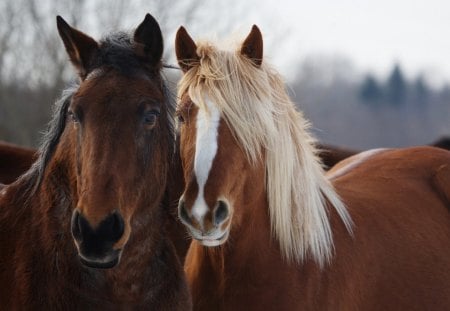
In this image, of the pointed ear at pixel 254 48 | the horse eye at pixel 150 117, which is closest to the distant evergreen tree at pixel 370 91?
the pointed ear at pixel 254 48

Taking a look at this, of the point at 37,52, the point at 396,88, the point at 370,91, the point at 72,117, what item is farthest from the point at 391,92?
the point at 72,117

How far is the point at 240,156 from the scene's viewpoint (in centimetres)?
402

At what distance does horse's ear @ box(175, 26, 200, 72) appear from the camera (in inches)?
172

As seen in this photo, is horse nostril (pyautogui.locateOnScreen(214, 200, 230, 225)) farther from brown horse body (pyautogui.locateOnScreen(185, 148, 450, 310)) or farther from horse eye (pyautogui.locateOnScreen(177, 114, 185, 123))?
horse eye (pyautogui.locateOnScreen(177, 114, 185, 123))

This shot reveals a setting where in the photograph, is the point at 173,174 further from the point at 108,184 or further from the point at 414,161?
the point at 414,161

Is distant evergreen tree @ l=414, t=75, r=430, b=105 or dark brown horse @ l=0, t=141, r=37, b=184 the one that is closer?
dark brown horse @ l=0, t=141, r=37, b=184

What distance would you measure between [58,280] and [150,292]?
466mm

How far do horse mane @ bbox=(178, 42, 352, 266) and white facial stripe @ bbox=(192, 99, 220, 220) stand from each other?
0.06 m

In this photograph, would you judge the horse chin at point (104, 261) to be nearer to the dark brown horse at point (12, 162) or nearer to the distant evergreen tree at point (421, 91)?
the dark brown horse at point (12, 162)

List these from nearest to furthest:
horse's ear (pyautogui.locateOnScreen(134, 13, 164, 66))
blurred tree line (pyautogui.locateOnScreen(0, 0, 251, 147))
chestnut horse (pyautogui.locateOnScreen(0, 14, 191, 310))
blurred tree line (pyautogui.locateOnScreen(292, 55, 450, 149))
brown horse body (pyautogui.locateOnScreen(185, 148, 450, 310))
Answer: chestnut horse (pyautogui.locateOnScreen(0, 14, 191, 310))
horse's ear (pyautogui.locateOnScreen(134, 13, 164, 66))
brown horse body (pyautogui.locateOnScreen(185, 148, 450, 310))
blurred tree line (pyautogui.locateOnScreen(0, 0, 251, 147))
blurred tree line (pyautogui.locateOnScreen(292, 55, 450, 149))

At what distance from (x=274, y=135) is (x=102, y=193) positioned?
1175mm

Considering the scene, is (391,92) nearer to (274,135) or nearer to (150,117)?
(274,135)

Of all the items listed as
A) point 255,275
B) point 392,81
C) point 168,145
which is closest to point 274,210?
point 255,275

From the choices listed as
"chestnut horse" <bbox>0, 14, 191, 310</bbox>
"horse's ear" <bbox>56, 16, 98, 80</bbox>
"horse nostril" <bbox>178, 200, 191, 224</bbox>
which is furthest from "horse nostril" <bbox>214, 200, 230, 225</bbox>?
"horse's ear" <bbox>56, 16, 98, 80</bbox>
